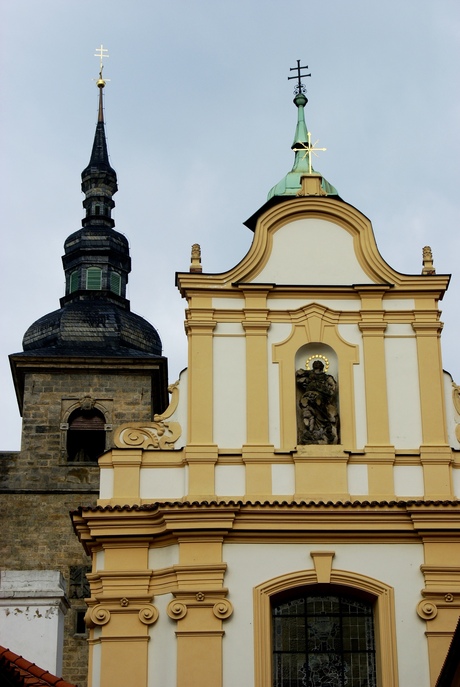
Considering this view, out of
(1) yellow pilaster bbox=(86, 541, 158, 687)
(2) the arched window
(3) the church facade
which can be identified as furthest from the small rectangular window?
(1) yellow pilaster bbox=(86, 541, 158, 687)

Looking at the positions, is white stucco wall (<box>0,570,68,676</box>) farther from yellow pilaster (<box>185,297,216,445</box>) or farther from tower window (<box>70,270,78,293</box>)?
tower window (<box>70,270,78,293</box>)

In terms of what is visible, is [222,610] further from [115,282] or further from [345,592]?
[115,282]

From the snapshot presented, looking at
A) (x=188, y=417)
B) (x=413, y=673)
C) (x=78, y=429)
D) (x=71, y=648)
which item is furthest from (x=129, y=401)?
(x=413, y=673)

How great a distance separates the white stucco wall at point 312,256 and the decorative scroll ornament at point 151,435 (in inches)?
95.7

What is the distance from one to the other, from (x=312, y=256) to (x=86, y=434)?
13.7m

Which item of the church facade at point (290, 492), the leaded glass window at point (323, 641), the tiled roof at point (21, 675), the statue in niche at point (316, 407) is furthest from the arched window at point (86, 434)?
the tiled roof at point (21, 675)

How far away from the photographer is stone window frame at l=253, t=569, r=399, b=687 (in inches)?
758

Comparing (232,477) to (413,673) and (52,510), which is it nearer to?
(413,673)

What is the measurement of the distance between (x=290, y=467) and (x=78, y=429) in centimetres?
1462

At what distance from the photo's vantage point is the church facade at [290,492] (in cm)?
1955

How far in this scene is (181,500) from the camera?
20266 millimetres

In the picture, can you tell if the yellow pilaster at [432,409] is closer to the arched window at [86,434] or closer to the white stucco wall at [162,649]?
the white stucco wall at [162,649]

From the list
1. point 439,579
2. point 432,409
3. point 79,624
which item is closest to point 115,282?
point 79,624

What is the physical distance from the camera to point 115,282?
38188 mm
